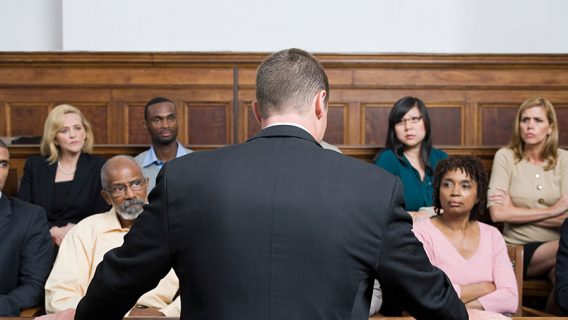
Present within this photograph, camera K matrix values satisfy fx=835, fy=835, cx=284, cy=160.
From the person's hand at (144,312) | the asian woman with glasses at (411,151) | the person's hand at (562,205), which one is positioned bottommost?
the person's hand at (144,312)

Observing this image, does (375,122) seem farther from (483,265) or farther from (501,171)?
(483,265)

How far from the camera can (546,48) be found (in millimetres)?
6391

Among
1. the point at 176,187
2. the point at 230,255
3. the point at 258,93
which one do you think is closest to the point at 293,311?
the point at 230,255

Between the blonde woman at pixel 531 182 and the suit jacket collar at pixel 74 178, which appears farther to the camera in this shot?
the suit jacket collar at pixel 74 178

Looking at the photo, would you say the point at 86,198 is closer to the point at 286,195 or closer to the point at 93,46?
the point at 93,46

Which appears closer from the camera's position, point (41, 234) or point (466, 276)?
point (466, 276)

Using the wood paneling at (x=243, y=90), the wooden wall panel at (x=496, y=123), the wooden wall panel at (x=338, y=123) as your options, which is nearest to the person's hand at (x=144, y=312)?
the wood paneling at (x=243, y=90)

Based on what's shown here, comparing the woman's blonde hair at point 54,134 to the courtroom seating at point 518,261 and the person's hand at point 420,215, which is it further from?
the courtroom seating at point 518,261

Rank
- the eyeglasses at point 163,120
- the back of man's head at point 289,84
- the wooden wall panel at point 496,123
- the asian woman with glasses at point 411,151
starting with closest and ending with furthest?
the back of man's head at point 289,84
the asian woman with glasses at point 411,151
the eyeglasses at point 163,120
the wooden wall panel at point 496,123

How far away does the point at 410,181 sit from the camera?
4207mm

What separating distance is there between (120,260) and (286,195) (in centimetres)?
39

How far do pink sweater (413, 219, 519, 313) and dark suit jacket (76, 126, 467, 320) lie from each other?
161 cm

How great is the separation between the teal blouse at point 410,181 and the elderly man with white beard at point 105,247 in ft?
4.36

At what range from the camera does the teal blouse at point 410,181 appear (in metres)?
4.18
